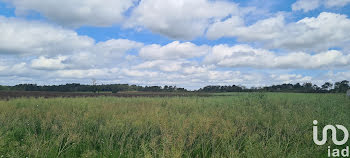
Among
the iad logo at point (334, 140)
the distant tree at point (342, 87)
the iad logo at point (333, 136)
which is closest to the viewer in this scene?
the iad logo at point (334, 140)

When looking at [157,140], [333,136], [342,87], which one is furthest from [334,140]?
[342,87]

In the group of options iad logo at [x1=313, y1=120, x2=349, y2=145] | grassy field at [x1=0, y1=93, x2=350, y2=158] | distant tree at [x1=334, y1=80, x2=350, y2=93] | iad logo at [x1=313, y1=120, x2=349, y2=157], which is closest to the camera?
grassy field at [x1=0, y1=93, x2=350, y2=158]

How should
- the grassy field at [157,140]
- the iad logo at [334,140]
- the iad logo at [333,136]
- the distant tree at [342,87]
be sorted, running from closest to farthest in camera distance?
the grassy field at [157,140] < the iad logo at [334,140] < the iad logo at [333,136] < the distant tree at [342,87]

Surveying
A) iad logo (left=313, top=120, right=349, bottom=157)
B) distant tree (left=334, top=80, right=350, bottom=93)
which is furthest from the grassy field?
distant tree (left=334, top=80, right=350, bottom=93)

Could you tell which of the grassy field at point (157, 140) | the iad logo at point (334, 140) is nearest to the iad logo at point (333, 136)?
the iad logo at point (334, 140)

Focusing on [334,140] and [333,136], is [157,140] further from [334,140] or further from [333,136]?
[333,136]

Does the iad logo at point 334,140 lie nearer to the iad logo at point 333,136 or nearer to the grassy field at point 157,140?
the iad logo at point 333,136

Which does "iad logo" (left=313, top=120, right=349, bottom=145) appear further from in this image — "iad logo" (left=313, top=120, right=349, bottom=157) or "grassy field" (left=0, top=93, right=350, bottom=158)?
"grassy field" (left=0, top=93, right=350, bottom=158)

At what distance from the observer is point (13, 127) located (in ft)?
29.1

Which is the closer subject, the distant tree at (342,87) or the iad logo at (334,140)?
Result: the iad logo at (334,140)

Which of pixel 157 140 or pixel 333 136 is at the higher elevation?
pixel 157 140

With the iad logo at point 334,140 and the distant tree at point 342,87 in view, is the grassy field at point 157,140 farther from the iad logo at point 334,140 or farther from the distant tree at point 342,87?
the distant tree at point 342,87

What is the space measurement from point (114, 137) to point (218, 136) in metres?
3.77

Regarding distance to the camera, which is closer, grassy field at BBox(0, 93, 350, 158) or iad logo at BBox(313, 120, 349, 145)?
grassy field at BBox(0, 93, 350, 158)
